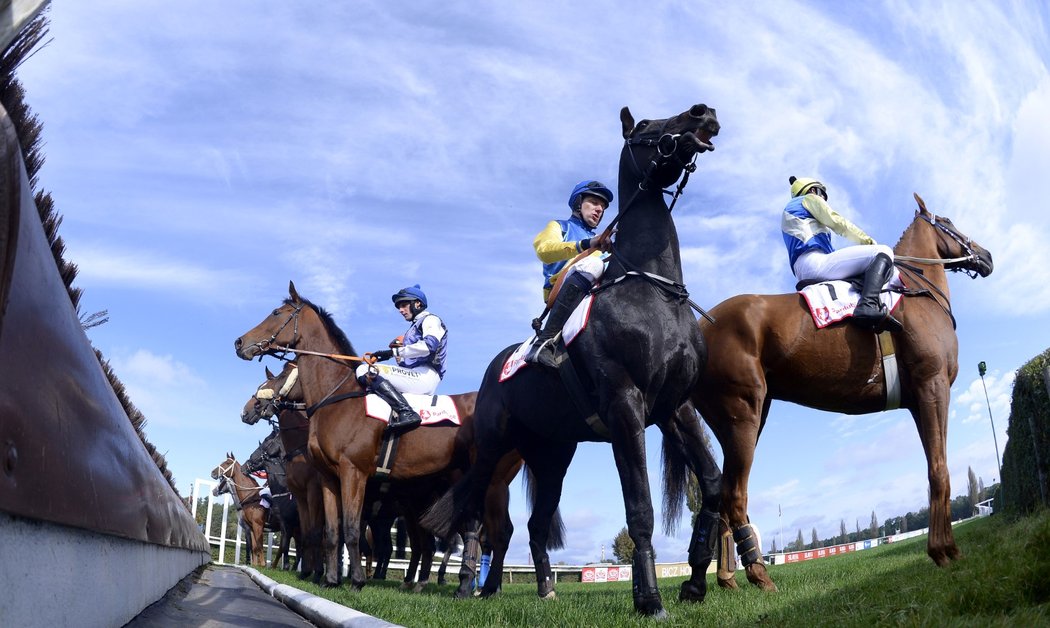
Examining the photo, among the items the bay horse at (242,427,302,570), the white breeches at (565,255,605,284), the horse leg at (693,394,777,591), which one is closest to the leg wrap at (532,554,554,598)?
the horse leg at (693,394,777,591)

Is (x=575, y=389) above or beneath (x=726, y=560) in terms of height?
above

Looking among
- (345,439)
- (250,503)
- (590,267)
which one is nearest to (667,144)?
(590,267)

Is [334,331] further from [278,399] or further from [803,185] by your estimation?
[803,185]

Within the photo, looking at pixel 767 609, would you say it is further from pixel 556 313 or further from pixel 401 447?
pixel 401 447

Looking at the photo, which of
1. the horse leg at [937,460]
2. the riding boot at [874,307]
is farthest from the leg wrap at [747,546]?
the riding boot at [874,307]

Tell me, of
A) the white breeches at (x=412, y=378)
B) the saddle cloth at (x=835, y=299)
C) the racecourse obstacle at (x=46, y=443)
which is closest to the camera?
the racecourse obstacle at (x=46, y=443)

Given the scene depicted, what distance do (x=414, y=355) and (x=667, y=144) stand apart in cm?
649

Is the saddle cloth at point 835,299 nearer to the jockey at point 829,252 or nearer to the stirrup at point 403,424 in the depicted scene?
the jockey at point 829,252

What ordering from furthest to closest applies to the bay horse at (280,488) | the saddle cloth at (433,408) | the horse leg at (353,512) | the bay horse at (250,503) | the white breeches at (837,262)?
the bay horse at (250,503) < the bay horse at (280,488) < the saddle cloth at (433,408) < the horse leg at (353,512) < the white breeches at (837,262)

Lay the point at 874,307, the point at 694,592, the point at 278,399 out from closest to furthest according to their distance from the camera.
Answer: the point at 694,592 → the point at 874,307 → the point at 278,399

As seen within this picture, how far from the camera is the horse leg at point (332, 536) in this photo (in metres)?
9.55

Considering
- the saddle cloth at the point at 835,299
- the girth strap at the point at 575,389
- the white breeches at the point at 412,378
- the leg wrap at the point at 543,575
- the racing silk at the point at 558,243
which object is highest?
the racing silk at the point at 558,243

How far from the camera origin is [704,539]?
514 cm

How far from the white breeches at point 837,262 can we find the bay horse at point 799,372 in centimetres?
44
